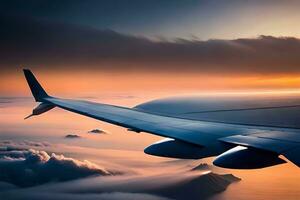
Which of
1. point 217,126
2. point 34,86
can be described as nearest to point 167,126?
point 217,126

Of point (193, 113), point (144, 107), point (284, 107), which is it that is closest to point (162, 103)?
point (144, 107)

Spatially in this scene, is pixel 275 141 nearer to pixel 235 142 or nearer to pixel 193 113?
pixel 235 142

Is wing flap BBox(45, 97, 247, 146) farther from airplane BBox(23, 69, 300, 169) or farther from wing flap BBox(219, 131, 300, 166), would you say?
wing flap BBox(219, 131, 300, 166)

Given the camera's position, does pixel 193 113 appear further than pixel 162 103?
No

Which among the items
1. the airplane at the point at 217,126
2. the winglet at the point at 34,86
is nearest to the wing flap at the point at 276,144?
the airplane at the point at 217,126

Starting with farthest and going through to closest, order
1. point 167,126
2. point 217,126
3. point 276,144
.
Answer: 1. point 217,126
2. point 167,126
3. point 276,144

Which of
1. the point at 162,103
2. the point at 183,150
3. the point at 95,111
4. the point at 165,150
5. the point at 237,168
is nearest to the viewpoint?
the point at 237,168

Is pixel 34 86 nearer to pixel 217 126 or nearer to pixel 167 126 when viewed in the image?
pixel 167 126
